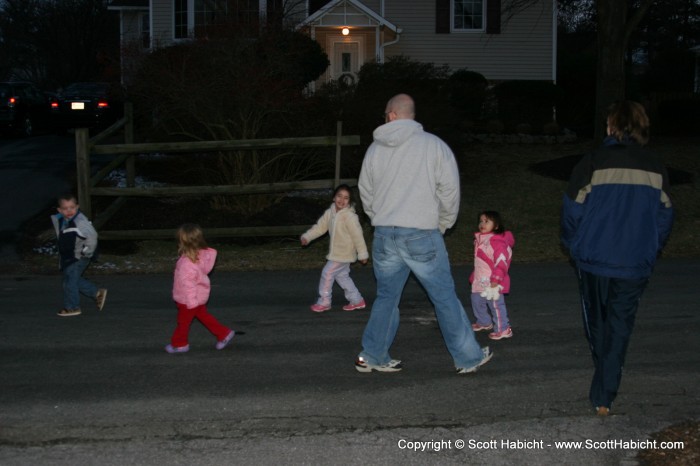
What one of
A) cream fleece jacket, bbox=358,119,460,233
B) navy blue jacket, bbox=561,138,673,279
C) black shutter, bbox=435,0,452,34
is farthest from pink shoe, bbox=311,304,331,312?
black shutter, bbox=435,0,452,34

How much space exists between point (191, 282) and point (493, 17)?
22884mm

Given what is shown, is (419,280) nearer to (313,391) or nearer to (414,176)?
(414,176)

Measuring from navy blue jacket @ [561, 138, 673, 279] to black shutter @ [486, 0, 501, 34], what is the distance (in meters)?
23.6

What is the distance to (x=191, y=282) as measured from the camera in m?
7.63

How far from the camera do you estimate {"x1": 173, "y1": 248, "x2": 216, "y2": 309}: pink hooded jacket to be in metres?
7.62

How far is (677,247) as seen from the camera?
13.3 metres

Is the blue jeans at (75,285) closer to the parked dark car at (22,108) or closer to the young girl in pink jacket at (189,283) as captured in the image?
the young girl in pink jacket at (189,283)

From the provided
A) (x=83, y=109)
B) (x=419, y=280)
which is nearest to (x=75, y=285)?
(x=419, y=280)

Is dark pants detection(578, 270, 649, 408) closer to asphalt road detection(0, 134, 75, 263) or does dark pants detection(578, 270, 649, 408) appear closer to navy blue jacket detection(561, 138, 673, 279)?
navy blue jacket detection(561, 138, 673, 279)

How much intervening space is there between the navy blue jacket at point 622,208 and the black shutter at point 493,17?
23644 millimetres

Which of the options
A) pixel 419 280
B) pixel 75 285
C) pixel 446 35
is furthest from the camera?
pixel 446 35

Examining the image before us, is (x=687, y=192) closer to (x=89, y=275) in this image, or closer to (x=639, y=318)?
(x=639, y=318)

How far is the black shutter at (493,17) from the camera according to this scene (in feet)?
93.6

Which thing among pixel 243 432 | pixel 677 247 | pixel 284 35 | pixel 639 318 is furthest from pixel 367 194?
pixel 284 35
